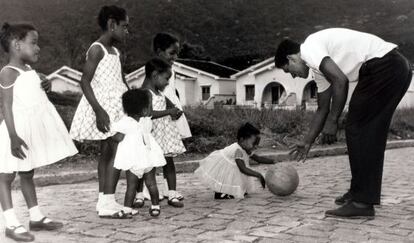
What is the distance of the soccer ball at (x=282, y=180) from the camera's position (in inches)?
230

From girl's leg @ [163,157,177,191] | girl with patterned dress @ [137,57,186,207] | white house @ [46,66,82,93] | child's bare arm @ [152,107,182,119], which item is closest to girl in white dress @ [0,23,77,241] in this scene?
child's bare arm @ [152,107,182,119]

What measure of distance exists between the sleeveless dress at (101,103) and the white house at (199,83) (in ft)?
107

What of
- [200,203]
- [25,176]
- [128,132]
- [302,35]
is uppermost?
[302,35]

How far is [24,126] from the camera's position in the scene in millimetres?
4406

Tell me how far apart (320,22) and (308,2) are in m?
11.3

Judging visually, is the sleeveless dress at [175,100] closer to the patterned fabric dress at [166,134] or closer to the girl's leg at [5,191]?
the patterned fabric dress at [166,134]

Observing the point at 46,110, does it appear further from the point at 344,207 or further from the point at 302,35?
the point at 302,35

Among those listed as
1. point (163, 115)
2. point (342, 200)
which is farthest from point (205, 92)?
point (342, 200)

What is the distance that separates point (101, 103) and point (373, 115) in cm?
264

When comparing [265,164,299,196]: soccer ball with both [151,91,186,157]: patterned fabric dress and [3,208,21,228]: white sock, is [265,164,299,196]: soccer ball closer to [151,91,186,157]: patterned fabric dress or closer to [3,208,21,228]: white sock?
[151,91,186,157]: patterned fabric dress

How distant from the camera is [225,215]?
4965 mm

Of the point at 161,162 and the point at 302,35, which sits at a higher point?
the point at 302,35

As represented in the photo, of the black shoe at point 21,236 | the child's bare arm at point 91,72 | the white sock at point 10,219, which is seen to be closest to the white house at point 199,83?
the child's bare arm at point 91,72

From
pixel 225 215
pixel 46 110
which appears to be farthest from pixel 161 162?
pixel 46 110
